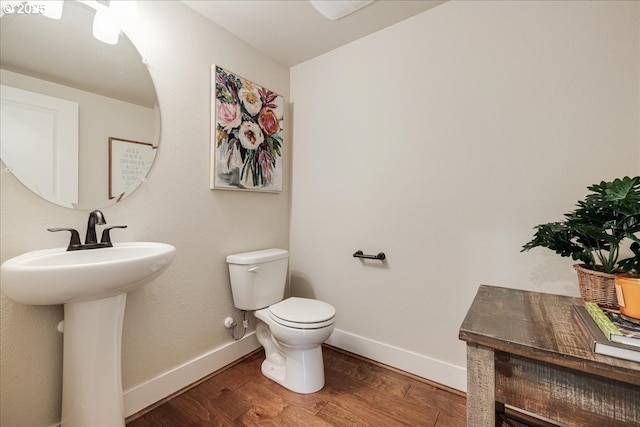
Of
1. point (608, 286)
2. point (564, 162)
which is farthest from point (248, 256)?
point (564, 162)

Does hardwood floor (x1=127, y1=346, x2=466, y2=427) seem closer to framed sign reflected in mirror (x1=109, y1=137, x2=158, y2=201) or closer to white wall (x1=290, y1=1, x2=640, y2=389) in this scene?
white wall (x1=290, y1=1, x2=640, y2=389)

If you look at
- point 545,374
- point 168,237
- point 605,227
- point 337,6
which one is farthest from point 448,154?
point 168,237

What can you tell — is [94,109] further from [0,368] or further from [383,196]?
[383,196]

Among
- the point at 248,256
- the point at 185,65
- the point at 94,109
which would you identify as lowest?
the point at 248,256

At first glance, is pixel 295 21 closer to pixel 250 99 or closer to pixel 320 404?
pixel 250 99

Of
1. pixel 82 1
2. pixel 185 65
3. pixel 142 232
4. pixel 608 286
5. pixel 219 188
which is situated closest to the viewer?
pixel 608 286

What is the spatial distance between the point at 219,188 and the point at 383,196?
1055 mm

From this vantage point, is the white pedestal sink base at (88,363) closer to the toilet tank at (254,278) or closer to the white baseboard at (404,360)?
the toilet tank at (254,278)

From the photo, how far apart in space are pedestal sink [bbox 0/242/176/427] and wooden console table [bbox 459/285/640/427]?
116cm

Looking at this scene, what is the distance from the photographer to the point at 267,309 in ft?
5.82

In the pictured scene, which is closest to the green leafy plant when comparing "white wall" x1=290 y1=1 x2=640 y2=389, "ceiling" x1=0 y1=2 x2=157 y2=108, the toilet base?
"white wall" x1=290 y1=1 x2=640 y2=389

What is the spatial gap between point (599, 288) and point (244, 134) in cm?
188

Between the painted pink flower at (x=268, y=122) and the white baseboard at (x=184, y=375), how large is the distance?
1.48m

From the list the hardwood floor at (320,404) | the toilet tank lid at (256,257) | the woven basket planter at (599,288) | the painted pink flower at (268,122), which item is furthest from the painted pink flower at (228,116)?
the woven basket planter at (599,288)
